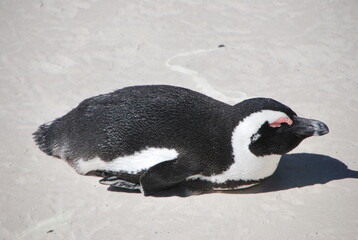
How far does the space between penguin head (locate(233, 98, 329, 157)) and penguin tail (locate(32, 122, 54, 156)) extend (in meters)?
1.62

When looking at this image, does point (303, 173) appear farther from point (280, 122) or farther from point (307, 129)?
point (280, 122)

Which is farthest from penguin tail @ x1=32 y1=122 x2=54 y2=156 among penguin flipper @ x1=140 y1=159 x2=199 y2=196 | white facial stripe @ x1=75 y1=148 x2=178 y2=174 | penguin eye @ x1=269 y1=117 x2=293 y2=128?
penguin eye @ x1=269 y1=117 x2=293 y2=128

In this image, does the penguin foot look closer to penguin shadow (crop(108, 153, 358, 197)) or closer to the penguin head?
penguin shadow (crop(108, 153, 358, 197))

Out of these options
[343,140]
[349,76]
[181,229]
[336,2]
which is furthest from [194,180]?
[336,2]

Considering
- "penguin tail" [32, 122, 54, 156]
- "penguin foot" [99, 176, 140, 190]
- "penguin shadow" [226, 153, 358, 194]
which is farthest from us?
"penguin tail" [32, 122, 54, 156]

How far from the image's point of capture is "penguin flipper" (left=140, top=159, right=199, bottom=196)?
13.1ft

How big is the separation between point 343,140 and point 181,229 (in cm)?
181

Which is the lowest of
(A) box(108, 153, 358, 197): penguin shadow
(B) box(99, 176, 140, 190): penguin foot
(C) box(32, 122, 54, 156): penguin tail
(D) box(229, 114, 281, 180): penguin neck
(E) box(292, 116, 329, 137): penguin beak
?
(C) box(32, 122, 54, 156): penguin tail

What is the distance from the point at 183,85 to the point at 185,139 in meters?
1.83

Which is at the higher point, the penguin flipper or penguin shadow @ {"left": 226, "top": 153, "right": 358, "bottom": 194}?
the penguin flipper

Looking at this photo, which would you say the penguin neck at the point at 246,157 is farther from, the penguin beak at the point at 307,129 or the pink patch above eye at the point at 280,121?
the penguin beak at the point at 307,129

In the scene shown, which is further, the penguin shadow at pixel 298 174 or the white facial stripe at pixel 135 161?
the penguin shadow at pixel 298 174

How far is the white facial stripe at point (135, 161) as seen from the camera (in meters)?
4.00

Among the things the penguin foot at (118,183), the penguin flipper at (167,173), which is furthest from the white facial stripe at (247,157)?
the penguin foot at (118,183)
